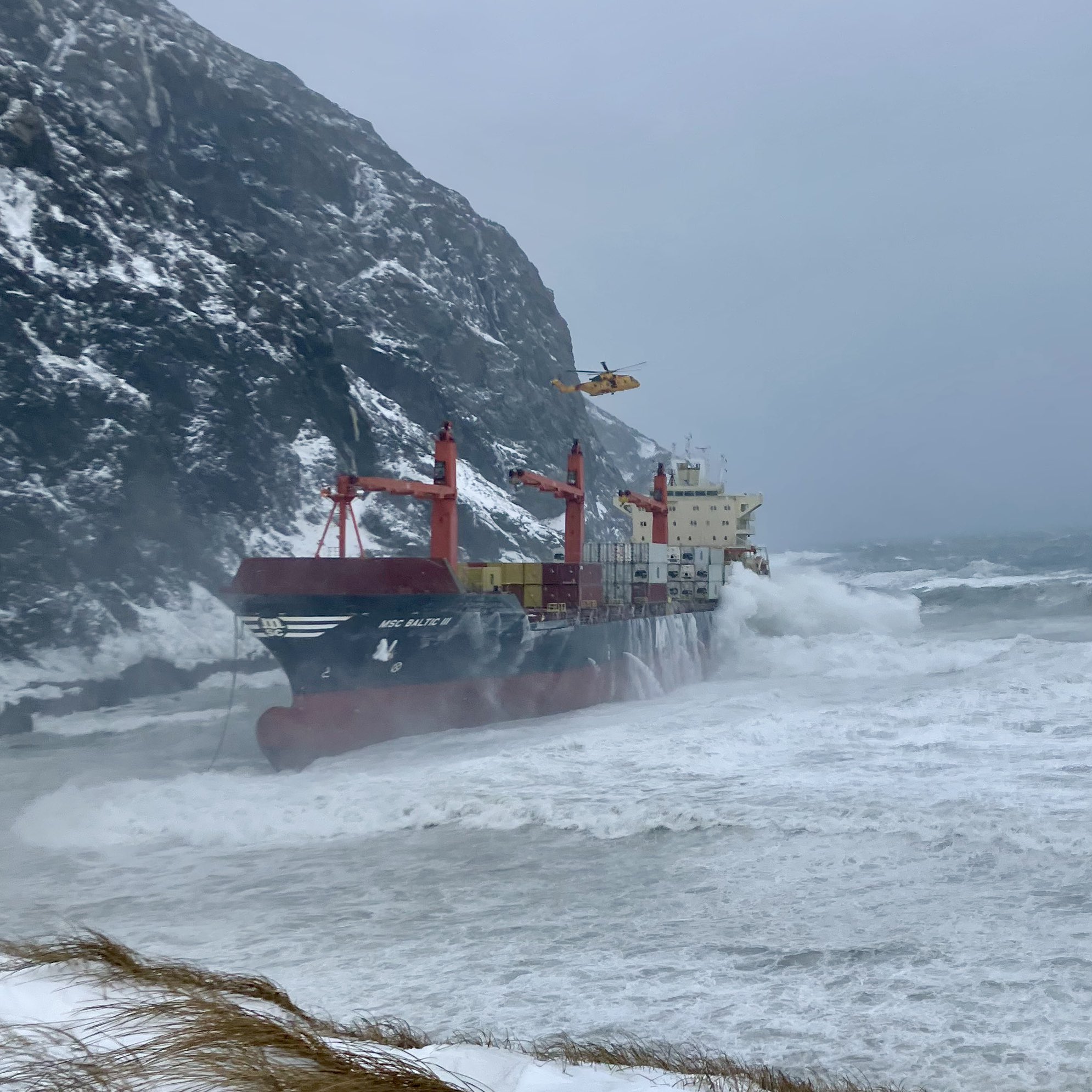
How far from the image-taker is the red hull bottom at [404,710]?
19.6 m

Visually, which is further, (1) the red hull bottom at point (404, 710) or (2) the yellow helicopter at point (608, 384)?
(2) the yellow helicopter at point (608, 384)

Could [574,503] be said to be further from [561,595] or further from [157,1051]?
[157,1051]

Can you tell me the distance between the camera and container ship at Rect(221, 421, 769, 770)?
20.5m

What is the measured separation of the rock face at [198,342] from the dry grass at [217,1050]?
29709mm

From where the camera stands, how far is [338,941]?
9656 millimetres

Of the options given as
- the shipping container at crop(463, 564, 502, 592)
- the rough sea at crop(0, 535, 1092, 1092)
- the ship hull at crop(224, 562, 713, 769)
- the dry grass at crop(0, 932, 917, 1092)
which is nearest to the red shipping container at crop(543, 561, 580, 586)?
the shipping container at crop(463, 564, 502, 592)

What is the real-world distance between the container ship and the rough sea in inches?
44.9

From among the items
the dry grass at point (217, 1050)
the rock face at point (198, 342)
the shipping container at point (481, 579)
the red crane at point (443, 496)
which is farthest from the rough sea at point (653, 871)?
the rock face at point (198, 342)

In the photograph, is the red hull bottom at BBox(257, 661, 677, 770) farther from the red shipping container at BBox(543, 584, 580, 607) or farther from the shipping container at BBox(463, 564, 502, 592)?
the shipping container at BBox(463, 564, 502, 592)

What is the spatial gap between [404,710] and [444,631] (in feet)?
6.83

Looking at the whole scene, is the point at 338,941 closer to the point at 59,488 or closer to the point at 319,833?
the point at 319,833

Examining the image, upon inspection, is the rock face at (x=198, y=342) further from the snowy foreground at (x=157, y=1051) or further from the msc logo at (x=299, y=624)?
the snowy foreground at (x=157, y=1051)

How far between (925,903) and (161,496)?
3956 centimetres

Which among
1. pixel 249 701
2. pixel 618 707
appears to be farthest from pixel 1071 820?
pixel 249 701
